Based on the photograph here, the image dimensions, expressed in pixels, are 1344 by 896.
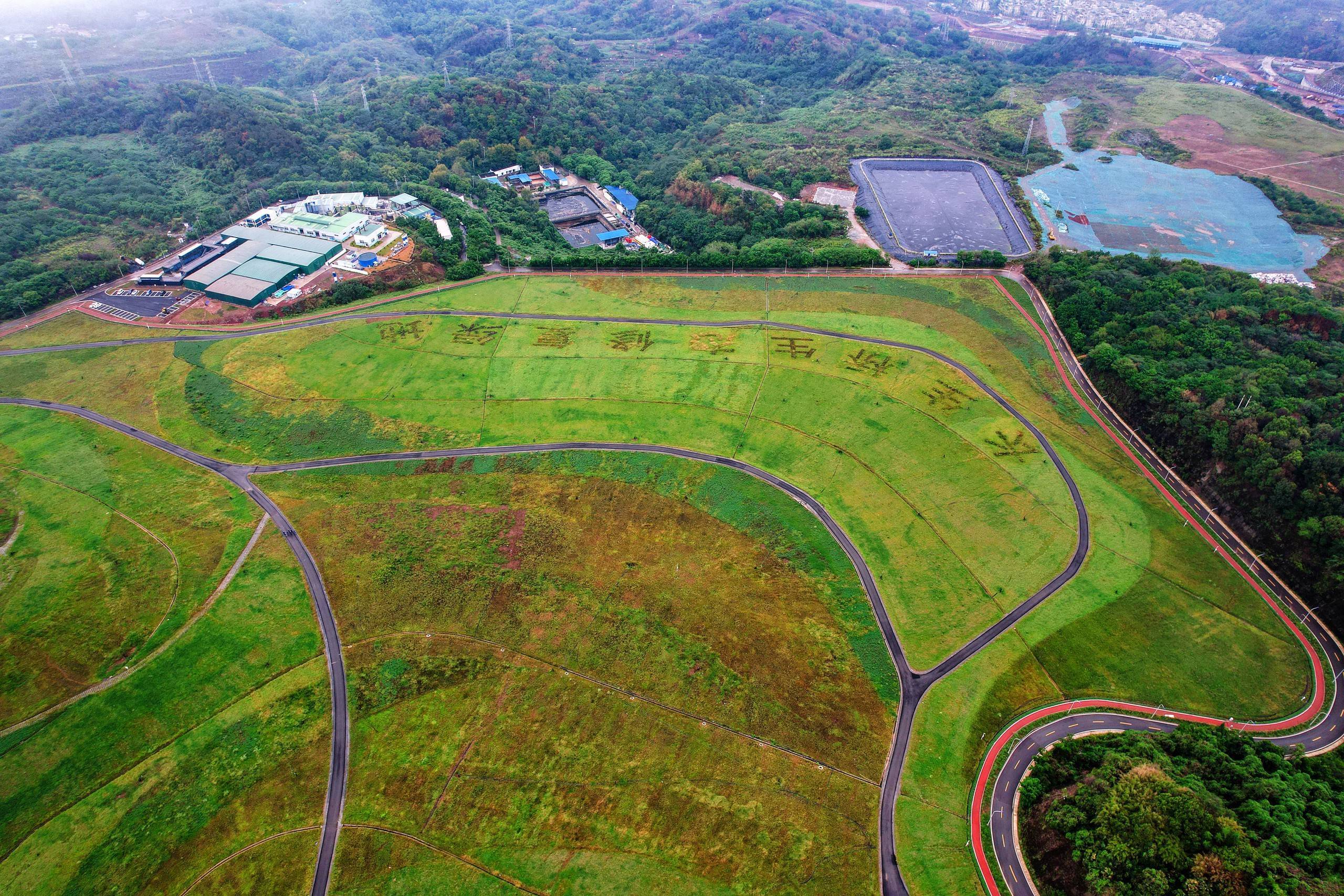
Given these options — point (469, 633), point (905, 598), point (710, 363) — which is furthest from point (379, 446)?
point (905, 598)

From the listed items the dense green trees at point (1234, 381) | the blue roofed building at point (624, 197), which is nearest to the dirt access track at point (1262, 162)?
the dense green trees at point (1234, 381)

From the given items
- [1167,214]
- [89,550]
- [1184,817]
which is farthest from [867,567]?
[1167,214]

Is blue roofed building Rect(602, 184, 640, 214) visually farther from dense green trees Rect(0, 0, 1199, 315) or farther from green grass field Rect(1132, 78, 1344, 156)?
green grass field Rect(1132, 78, 1344, 156)

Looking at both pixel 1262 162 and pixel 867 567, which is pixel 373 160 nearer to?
pixel 867 567

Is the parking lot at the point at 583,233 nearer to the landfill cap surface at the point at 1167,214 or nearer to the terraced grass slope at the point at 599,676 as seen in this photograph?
the terraced grass slope at the point at 599,676

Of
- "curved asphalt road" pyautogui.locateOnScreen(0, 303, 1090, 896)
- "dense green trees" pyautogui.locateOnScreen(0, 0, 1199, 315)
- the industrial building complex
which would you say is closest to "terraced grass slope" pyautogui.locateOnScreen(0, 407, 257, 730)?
"curved asphalt road" pyautogui.locateOnScreen(0, 303, 1090, 896)

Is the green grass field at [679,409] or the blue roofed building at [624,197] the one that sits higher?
the blue roofed building at [624,197]

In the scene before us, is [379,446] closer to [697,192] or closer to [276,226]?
[276,226]
